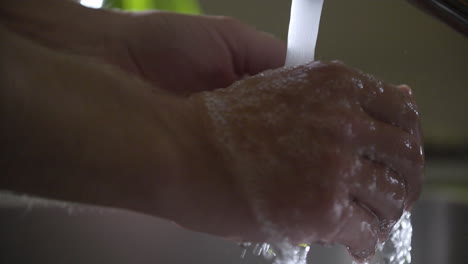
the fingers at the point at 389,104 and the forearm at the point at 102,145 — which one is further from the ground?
the fingers at the point at 389,104

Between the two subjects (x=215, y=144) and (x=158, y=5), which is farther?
(x=158, y=5)

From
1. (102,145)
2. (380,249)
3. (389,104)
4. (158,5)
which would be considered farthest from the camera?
(158,5)

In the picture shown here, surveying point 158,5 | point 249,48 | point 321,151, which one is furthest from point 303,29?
point 158,5

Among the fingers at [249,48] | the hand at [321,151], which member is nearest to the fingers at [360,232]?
the hand at [321,151]

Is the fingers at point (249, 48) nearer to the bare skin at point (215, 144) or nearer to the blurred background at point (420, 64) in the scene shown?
the bare skin at point (215, 144)

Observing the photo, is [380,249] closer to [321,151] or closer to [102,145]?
[321,151]

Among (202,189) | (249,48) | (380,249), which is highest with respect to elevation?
(249,48)

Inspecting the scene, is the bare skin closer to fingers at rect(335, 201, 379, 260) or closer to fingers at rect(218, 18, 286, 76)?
fingers at rect(335, 201, 379, 260)
